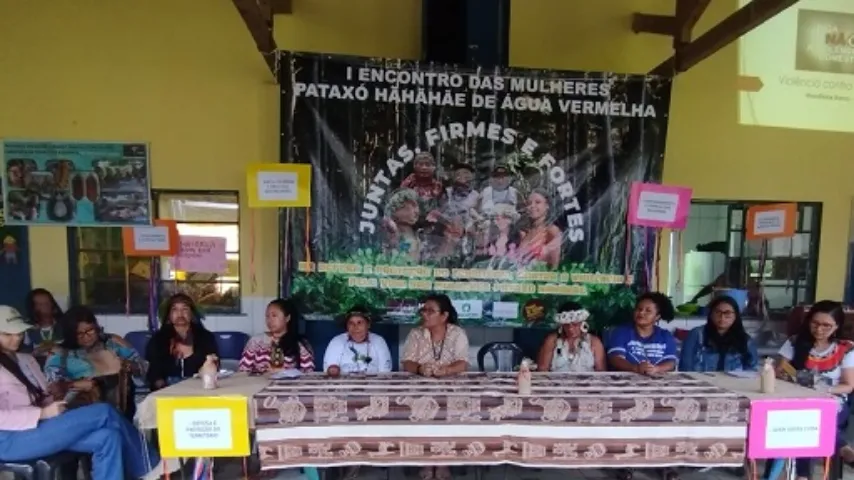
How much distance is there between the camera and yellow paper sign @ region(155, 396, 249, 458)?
6.73 ft

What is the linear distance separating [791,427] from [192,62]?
4.02 m

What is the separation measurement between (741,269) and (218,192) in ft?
13.2

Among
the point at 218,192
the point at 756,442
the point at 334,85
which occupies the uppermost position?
the point at 334,85

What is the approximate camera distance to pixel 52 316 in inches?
136

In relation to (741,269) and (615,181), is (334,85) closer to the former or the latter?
(615,181)

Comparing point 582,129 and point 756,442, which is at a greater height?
point 582,129

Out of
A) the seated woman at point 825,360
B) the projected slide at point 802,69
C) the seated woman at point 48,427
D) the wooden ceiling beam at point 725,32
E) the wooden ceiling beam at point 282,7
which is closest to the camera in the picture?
the seated woman at point 48,427

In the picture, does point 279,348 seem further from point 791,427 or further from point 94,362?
point 791,427

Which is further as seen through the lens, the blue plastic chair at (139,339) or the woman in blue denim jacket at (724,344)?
the blue plastic chair at (139,339)

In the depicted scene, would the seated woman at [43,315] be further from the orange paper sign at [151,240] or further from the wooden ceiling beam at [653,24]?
the wooden ceiling beam at [653,24]

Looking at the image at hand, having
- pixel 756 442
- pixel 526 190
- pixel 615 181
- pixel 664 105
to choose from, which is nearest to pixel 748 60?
pixel 664 105

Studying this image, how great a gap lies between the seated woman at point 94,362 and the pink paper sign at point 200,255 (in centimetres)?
92

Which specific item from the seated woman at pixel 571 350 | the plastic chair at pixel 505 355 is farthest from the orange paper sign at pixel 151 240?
the seated woman at pixel 571 350

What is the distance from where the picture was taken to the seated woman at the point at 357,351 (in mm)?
2850
